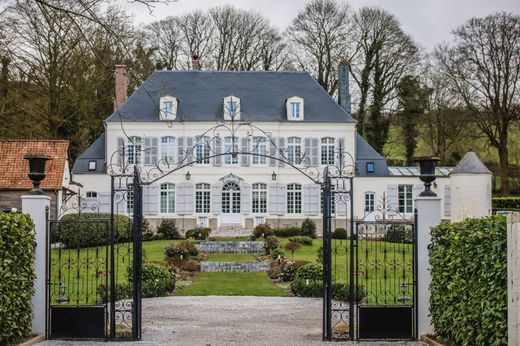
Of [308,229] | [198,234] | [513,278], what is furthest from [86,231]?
[308,229]

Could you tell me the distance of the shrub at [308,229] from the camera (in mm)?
34031

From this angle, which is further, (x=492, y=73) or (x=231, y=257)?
(x=492, y=73)

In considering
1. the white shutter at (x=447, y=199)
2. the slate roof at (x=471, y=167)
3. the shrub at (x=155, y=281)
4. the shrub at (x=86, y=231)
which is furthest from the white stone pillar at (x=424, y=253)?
the white shutter at (x=447, y=199)

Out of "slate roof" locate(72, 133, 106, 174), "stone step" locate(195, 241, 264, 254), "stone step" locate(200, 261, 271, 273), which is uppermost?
"slate roof" locate(72, 133, 106, 174)

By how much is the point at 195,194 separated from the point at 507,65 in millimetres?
15922

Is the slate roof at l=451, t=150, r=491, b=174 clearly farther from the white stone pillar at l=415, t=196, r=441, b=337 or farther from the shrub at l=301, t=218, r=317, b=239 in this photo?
the white stone pillar at l=415, t=196, r=441, b=337

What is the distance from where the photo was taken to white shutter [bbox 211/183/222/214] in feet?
120

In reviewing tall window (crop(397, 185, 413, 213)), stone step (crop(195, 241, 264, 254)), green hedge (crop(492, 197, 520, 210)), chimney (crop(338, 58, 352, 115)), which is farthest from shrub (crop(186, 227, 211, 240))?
green hedge (crop(492, 197, 520, 210))

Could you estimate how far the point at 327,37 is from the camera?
145 ft

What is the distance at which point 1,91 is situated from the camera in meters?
31.9

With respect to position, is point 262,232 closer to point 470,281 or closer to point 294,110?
point 294,110

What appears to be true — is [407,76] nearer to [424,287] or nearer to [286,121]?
[286,121]

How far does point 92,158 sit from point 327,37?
49.6 ft

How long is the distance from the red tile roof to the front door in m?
→ 8.73
